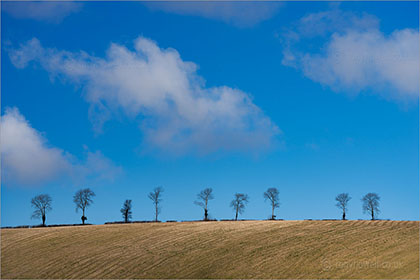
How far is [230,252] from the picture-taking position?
191ft

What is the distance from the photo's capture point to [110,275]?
53938 millimetres

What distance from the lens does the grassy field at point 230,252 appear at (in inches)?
1921

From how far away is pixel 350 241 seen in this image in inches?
2231

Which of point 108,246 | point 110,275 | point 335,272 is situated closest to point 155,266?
point 110,275

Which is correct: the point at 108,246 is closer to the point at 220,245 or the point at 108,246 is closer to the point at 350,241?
the point at 220,245

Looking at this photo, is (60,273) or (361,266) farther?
(60,273)

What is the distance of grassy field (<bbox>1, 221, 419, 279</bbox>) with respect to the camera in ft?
160

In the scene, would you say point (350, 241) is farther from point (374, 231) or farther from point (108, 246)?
point (108, 246)

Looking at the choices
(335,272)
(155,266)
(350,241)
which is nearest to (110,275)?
(155,266)

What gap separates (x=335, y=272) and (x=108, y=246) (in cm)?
3410

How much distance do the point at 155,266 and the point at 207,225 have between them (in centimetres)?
2496

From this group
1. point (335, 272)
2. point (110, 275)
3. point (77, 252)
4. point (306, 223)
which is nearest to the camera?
point (335, 272)

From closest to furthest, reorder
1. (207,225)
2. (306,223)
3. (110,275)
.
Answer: (110,275)
(306,223)
(207,225)

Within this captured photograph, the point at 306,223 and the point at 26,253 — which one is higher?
the point at 306,223
